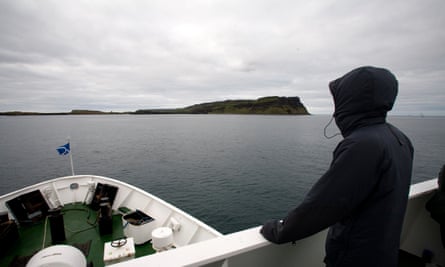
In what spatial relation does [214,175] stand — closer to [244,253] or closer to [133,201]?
[133,201]

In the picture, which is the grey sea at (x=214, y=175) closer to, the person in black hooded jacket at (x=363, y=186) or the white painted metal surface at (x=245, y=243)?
the white painted metal surface at (x=245, y=243)

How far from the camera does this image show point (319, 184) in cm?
110

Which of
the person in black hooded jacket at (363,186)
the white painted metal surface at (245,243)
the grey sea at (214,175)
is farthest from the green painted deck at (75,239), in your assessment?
the grey sea at (214,175)

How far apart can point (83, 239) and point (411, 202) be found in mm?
5733

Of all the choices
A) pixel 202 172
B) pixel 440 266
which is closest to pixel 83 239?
pixel 440 266

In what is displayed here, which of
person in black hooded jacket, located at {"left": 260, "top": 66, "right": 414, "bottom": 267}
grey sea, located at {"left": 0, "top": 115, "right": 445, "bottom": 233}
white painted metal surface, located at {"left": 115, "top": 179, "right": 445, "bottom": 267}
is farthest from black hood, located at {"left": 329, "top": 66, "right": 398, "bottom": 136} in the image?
grey sea, located at {"left": 0, "top": 115, "right": 445, "bottom": 233}

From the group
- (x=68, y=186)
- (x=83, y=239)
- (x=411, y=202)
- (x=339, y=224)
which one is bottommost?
(x=83, y=239)

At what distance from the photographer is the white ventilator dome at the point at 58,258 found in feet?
5.54

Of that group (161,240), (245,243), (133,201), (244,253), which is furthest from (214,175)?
(245,243)

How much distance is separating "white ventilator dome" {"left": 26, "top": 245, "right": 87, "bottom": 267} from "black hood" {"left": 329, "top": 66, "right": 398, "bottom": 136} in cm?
232

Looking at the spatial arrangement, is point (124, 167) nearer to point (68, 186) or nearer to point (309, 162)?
point (68, 186)

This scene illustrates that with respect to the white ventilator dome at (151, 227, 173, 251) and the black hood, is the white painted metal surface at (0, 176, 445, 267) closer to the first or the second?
the white ventilator dome at (151, 227, 173, 251)

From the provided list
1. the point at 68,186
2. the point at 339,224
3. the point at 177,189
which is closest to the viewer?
the point at 339,224

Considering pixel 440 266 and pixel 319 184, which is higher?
pixel 319 184
